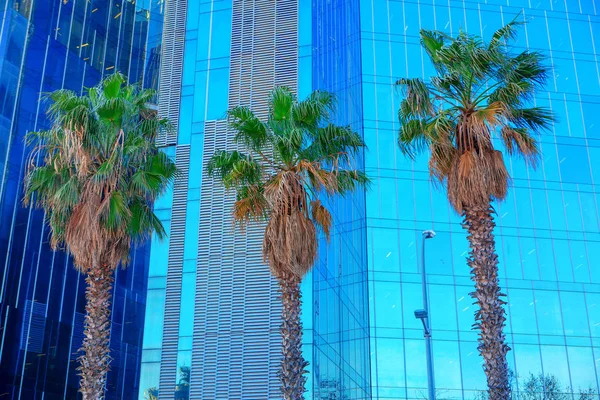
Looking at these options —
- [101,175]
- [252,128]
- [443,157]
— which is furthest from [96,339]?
[443,157]

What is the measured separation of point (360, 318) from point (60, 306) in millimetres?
13644

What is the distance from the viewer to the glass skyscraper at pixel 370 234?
25953 mm

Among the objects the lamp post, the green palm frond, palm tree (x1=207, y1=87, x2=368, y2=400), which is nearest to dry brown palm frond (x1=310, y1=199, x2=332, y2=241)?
palm tree (x1=207, y1=87, x2=368, y2=400)

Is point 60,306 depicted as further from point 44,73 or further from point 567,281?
point 567,281

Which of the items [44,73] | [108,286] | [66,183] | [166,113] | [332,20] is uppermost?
[332,20]

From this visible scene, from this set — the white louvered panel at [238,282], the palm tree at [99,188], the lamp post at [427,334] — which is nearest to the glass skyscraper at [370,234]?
the white louvered panel at [238,282]

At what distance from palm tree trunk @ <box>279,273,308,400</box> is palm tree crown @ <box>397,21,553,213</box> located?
4458 mm

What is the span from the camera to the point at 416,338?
36.8 m

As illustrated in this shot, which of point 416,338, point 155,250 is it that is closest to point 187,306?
point 155,250

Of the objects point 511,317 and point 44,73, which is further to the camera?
point 511,317

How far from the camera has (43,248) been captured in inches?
1312

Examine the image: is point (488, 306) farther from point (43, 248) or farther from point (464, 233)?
point (464, 233)

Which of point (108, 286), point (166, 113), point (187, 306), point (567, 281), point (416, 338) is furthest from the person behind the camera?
point (567, 281)

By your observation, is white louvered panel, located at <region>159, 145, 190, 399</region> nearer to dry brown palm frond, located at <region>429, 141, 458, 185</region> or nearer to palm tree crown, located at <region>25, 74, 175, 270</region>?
palm tree crown, located at <region>25, 74, 175, 270</region>
